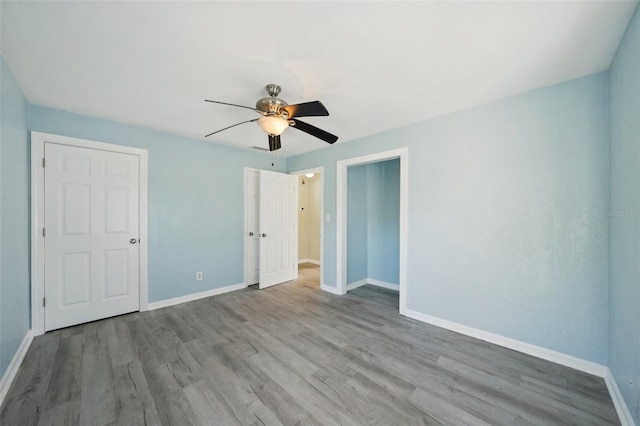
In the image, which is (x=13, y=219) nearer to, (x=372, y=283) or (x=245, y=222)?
(x=245, y=222)

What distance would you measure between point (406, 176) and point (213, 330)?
293 centimetres

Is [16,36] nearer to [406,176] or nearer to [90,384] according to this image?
[90,384]

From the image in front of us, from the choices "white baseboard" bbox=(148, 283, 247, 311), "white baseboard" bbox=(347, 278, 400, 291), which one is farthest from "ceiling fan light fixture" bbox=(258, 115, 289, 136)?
"white baseboard" bbox=(347, 278, 400, 291)

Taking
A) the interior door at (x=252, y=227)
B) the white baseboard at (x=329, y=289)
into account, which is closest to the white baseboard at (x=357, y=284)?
the white baseboard at (x=329, y=289)

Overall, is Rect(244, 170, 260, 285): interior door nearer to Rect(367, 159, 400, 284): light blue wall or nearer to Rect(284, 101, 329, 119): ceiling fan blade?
Rect(367, 159, 400, 284): light blue wall

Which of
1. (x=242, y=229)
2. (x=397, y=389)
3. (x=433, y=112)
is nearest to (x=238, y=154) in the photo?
(x=242, y=229)

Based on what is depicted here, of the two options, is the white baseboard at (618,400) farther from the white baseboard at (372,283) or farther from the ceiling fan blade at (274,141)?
the ceiling fan blade at (274,141)

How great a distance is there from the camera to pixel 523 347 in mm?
2223

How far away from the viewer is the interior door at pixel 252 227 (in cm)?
420

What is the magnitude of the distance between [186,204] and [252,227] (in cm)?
115

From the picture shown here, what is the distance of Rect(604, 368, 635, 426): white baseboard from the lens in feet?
4.78

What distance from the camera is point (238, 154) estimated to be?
4.07 m

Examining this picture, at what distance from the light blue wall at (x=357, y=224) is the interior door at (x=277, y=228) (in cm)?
114

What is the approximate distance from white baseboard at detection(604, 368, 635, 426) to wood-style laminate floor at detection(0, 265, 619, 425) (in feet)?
0.13
